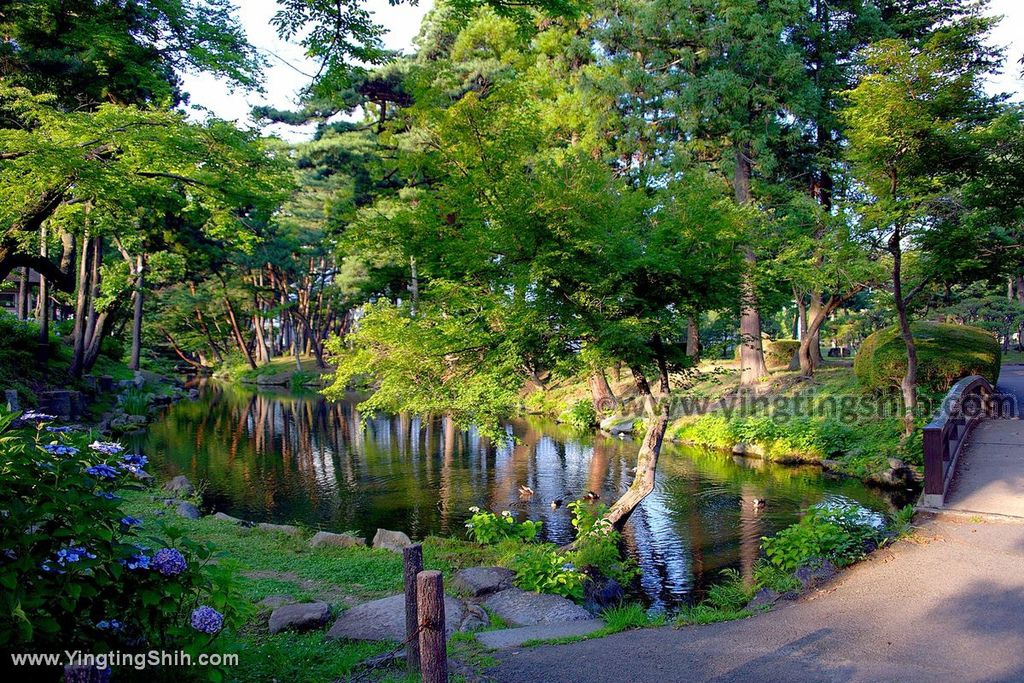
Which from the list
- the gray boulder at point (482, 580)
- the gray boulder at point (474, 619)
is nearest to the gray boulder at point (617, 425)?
the gray boulder at point (482, 580)

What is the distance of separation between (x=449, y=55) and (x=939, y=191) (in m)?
A: 17.0

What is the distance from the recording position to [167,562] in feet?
11.6

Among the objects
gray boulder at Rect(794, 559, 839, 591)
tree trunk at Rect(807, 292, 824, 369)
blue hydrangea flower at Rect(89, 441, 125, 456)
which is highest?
tree trunk at Rect(807, 292, 824, 369)

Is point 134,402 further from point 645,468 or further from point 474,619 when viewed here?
point 474,619

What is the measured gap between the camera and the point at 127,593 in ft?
11.5

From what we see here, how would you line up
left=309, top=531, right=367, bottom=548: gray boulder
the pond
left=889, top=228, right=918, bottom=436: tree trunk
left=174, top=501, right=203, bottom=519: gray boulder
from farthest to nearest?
left=889, top=228, right=918, bottom=436: tree trunk
the pond
left=174, top=501, right=203, bottom=519: gray boulder
left=309, top=531, right=367, bottom=548: gray boulder

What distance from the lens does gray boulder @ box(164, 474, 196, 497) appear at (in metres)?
12.9

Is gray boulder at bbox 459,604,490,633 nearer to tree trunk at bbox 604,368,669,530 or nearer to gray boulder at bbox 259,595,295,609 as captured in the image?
gray boulder at bbox 259,595,295,609

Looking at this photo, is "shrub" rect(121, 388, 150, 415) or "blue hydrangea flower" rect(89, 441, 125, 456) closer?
→ "blue hydrangea flower" rect(89, 441, 125, 456)

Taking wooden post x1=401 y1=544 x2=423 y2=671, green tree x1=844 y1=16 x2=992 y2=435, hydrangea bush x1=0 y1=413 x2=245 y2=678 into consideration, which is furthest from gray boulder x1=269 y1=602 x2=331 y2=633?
green tree x1=844 y1=16 x2=992 y2=435

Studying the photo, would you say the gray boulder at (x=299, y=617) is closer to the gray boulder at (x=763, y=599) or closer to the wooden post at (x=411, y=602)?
the wooden post at (x=411, y=602)

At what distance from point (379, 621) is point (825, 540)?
5.15 metres

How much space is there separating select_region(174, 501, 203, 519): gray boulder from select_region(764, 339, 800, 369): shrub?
20.1 meters

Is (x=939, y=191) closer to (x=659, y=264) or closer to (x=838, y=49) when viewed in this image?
(x=659, y=264)
